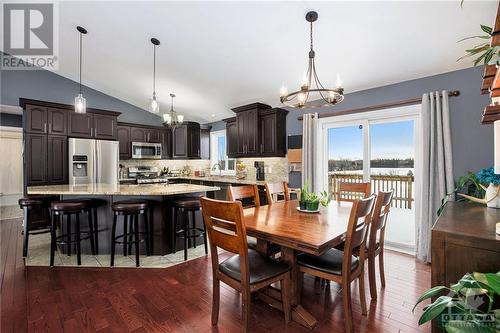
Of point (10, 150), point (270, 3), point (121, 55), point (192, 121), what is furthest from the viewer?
point (192, 121)

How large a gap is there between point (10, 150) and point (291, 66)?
674cm

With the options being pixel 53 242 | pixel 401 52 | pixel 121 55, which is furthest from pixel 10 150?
pixel 401 52

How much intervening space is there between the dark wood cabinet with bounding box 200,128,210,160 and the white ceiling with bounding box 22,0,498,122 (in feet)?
7.19

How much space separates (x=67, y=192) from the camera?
3.05 meters

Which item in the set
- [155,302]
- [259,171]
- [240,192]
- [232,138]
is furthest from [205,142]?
[155,302]

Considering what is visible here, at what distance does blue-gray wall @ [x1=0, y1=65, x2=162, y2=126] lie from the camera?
4.95m

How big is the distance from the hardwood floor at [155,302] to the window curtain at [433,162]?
526 millimetres

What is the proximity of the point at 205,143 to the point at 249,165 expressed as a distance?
1.88m

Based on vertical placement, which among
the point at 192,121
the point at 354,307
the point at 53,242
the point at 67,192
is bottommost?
the point at 354,307

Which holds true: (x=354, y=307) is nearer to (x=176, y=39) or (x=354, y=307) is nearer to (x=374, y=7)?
(x=374, y=7)

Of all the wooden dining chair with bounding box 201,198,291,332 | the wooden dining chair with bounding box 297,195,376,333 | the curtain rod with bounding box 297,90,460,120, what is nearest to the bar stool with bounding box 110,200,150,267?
the wooden dining chair with bounding box 201,198,291,332

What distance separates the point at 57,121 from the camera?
5.00m

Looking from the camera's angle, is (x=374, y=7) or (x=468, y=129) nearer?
(x=374, y=7)

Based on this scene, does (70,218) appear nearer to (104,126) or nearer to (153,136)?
(104,126)
